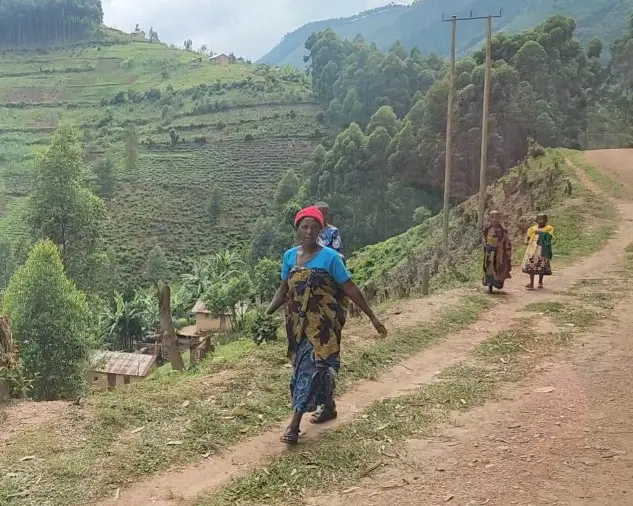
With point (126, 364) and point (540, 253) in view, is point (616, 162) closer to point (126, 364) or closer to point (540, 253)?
point (540, 253)

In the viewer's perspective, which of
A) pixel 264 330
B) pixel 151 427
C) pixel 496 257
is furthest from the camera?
pixel 496 257

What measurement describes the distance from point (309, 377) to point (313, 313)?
0.45 metres

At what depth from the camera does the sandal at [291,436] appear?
4512 millimetres

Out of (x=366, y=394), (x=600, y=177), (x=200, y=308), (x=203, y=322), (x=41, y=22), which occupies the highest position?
(x=41, y=22)

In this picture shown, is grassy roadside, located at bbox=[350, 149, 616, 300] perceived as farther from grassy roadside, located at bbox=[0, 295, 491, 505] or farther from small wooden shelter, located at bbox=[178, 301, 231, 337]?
small wooden shelter, located at bbox=[178, 301, 231, 337]

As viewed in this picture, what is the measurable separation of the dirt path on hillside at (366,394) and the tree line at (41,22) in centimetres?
11016

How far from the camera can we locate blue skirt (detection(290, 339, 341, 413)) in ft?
14.7

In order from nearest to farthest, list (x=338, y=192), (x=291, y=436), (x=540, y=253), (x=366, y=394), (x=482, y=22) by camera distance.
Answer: (x=291, y=436)
(x=366, y=394)
(x=540, y=253)
(x=338, y=192)
(x=482, y=22)

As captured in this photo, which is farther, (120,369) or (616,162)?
(120,369)

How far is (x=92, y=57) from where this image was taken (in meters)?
94.9

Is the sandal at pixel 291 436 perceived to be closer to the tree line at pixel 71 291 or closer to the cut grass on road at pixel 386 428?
the cut grass on road at pixel 386 428

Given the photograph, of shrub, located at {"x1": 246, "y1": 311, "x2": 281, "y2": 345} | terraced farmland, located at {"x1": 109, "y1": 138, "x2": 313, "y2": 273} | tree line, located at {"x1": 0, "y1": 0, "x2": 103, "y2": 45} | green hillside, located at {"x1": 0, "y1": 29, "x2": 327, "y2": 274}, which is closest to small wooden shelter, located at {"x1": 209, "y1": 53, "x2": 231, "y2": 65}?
green hillside, located at {"x1": 0, "y1": 29, "x2": 327, "y2": 274}

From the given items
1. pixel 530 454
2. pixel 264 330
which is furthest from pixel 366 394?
pixel 264 330

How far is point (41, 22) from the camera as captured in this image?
344ft
